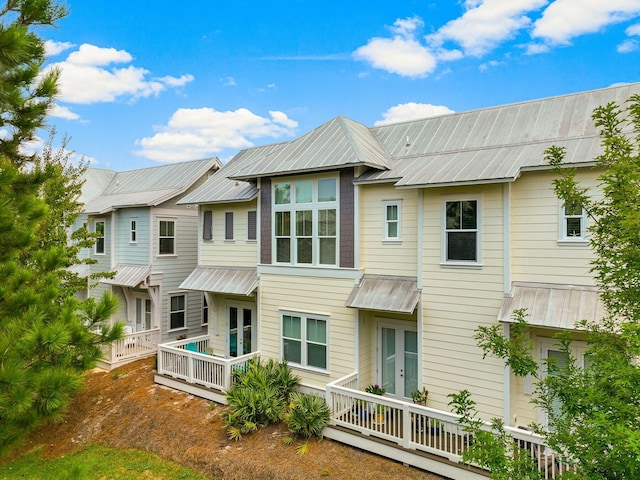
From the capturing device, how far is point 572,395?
3770mm

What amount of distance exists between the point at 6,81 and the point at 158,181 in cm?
1633

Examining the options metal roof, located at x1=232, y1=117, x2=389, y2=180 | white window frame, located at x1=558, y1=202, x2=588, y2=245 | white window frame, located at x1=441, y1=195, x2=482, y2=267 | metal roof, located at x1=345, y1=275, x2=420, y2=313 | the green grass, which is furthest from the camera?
metal roof, located at x1=232, y1=117, x2=389, y2=180

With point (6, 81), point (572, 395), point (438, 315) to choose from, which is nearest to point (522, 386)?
point (438, 315)

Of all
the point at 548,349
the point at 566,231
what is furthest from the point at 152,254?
the point at 566,231

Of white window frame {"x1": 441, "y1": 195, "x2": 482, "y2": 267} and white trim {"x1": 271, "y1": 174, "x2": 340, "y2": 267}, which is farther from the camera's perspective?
white trim {"x1": 271, "y1": 174, "x2": 340, "y2": 267}

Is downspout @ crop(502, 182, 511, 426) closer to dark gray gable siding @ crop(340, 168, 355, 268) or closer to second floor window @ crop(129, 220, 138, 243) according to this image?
dark gray gable siding @ crop(340, 168, 355, 268)

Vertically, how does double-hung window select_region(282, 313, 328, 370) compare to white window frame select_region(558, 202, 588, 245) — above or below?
below

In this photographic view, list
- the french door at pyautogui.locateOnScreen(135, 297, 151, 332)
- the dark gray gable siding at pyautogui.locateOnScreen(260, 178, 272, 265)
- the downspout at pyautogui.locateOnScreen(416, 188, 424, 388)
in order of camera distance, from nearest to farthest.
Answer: the downspout at pyautogui.locateOnScreen(416, 188, 424, 388) < the dark gray gable siding at pyautogui.locateOnScreen(260, 178, 272, 265) < the french door at pyautogui.locateOnScreen(135, 297, 151, 332)

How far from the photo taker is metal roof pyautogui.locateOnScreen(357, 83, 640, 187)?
9586mm

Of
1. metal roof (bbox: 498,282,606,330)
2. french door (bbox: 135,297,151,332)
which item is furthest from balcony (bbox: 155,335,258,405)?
metal roof (bbox: 498,282,606,330)

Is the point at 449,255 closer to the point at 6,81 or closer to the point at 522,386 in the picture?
the point at 522,386

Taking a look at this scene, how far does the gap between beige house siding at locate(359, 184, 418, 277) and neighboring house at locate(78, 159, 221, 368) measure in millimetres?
9938

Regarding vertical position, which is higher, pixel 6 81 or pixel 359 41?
pixel 359 41

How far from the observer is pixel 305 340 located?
41.9 ft
